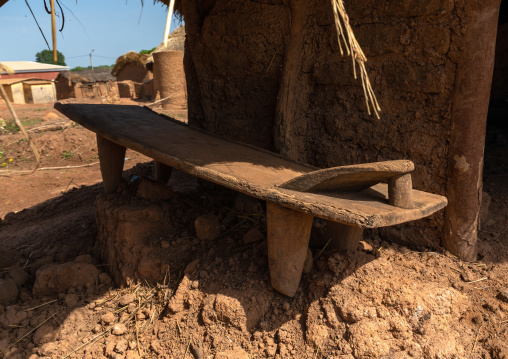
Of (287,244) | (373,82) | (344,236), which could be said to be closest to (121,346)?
(287,244)

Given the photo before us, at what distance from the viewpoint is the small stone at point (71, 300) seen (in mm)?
2690

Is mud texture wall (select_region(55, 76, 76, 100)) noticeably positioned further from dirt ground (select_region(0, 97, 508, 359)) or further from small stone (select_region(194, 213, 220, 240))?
small stone (select_region(194, 213, 220, 240))

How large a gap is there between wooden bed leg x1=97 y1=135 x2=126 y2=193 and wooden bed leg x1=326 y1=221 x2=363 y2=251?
→ 1.90 meters

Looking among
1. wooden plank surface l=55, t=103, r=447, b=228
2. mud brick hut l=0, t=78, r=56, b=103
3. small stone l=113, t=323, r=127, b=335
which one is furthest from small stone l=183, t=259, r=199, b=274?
mud brick hut l=0, t=78, r=56, b=103

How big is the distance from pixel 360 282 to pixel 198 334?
994 mm

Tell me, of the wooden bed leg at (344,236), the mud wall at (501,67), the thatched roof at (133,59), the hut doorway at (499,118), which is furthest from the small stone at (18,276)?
the thatched roof at (133,59)

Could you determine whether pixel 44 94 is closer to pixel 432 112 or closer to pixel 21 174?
pixel 21 174

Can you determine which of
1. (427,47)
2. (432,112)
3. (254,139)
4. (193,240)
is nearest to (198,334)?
(193,240)

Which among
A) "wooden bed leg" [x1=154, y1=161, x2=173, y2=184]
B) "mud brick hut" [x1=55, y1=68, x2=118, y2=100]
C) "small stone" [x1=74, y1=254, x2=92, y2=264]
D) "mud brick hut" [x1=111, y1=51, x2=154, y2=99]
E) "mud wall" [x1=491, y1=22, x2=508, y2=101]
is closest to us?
"small stone" [x1=74, y1=254, x2=92, y2=264]

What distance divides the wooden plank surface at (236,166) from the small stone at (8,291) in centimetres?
128

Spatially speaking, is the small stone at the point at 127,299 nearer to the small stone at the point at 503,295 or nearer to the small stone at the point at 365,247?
the small stone at the point at 365,247

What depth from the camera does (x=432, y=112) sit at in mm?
2482

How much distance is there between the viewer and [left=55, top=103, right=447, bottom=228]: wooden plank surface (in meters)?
1.81

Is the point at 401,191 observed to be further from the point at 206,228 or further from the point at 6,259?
the point at 6,259
